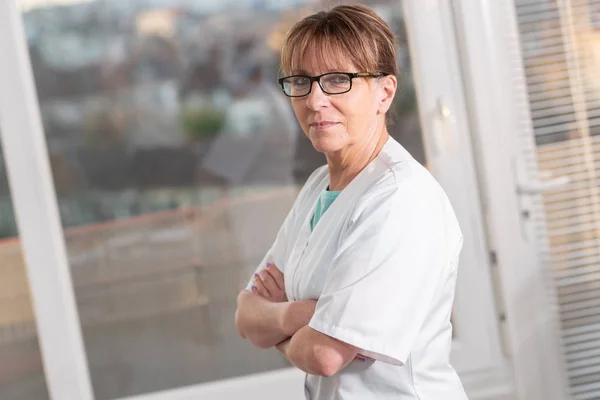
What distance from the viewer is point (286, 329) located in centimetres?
144

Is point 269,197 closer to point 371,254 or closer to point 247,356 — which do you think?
point 247,356

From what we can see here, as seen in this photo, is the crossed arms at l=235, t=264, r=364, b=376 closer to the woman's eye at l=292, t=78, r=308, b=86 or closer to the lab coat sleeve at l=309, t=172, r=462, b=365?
the lab coat sleeve at l=309, t=172, r=462, b=365

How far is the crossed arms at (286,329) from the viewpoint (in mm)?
1302

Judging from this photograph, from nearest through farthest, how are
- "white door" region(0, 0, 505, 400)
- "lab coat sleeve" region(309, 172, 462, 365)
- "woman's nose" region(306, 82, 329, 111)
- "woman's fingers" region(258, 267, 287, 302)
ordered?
"lab coat sleeve" region(309, 172, 462, 365), "woman's nose" region(306, 82, 329, 111), "woman's fingers" region(258, 267, 287, 302), "white door" region(0, 0, 505, 400)

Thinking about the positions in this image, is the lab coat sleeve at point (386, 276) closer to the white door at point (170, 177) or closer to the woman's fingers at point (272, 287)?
the woman's fingers at point (272, 287)

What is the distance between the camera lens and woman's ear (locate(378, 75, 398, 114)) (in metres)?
1.42

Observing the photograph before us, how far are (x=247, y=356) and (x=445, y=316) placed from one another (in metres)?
1.26

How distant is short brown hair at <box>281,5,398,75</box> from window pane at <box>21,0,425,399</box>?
1.08 meters

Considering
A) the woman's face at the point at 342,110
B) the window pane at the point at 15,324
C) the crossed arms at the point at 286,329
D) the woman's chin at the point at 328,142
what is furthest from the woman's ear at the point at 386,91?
the window pane at the point at 15,324

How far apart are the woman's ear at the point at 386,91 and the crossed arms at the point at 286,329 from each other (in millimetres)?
356

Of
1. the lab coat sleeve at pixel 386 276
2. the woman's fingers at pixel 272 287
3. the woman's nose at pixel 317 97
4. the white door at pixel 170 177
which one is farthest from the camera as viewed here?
the white door at pixel 170 177

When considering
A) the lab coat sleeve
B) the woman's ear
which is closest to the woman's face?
the woman's ear

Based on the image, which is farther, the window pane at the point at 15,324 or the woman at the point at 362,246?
the window pane at the point at 15,324

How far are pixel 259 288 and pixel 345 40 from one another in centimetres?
55
